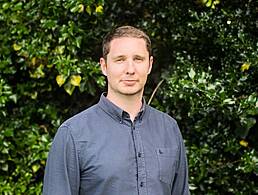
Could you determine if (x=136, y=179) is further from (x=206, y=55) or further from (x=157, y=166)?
(x=206, y=55)

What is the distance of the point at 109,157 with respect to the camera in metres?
2.52

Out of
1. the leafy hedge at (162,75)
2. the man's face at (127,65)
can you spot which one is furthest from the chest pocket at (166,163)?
the leafy hedge at (162,75)

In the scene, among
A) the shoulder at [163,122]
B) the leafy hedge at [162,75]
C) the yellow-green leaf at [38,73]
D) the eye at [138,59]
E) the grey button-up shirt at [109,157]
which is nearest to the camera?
the grey button-up shirt at [109,157]

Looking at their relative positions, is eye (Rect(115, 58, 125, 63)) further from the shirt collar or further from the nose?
the shirt collar

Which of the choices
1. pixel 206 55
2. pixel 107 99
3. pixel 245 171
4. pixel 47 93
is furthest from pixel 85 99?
pixel 107 99

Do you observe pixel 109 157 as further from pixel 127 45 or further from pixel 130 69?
pixel 127 45

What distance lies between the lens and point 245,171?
12.8 ft

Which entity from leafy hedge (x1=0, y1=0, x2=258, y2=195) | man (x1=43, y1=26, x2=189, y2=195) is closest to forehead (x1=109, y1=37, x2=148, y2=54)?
man (x1=43, y1=26, x2=189, y2=195)

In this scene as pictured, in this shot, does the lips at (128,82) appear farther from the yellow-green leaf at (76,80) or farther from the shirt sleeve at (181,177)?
the yellow-green leaf at (76,80)

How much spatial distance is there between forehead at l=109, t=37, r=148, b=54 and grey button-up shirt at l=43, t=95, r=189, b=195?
8.7 inches

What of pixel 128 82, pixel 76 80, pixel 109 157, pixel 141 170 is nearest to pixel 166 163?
pixel 141 170

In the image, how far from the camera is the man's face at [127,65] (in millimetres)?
2578

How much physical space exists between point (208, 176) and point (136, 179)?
1.80 meters

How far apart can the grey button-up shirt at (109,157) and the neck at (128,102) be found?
21mm
